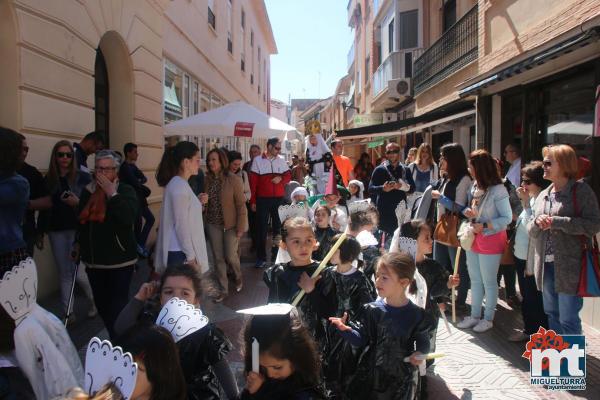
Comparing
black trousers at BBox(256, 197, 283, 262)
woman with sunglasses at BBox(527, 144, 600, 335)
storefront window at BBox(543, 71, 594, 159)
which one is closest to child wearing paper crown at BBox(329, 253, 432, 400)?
woman with sunglasses at BBox(527, 144, 600, 335)

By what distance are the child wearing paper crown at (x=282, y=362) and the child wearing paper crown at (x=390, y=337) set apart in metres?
0.71

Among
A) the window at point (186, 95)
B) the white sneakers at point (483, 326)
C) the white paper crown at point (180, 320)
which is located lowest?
the white sneakers at point (483, 326)

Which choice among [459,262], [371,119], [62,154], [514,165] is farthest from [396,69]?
[62,154]

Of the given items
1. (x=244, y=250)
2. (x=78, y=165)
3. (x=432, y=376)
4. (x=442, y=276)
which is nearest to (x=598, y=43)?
(x=442, y=276)

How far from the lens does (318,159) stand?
831 centimetres

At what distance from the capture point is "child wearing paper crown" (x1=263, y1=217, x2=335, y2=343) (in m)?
3.33

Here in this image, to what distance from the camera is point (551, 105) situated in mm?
7934

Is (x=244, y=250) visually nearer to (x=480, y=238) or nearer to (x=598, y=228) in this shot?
(x=480, y=238)

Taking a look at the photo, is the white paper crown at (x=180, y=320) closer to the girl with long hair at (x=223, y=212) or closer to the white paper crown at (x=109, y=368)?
the white paper crown at (x=109, y=368)

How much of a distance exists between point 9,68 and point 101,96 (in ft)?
10.8

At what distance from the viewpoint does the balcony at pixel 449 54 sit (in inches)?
459

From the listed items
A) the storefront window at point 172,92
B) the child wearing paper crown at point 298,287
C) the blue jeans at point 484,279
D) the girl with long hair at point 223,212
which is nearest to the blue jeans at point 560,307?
the blue jeans at point 484,279

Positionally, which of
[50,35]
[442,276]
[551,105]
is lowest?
[442,276]

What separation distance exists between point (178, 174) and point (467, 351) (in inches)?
123
